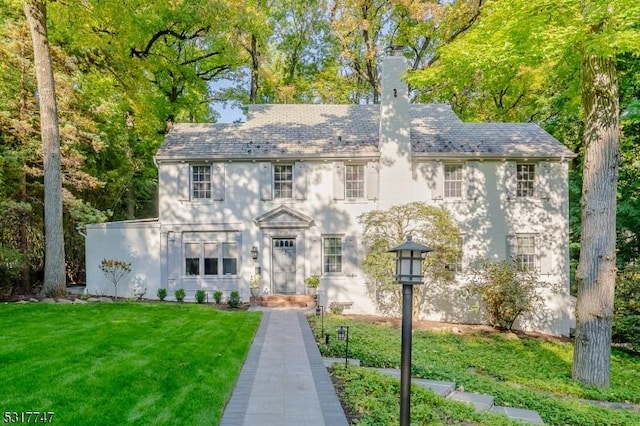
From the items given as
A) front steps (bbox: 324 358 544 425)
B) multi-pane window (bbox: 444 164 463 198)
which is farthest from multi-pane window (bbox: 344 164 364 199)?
front steps (bbox: 324 358 544 425)

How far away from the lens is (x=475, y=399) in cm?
610

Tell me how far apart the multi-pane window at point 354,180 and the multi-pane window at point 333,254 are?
1799 mm

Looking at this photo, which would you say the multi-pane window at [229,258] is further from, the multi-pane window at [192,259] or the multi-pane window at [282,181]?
the multi-pane window at [282,181]

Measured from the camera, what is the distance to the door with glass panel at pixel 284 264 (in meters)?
15.4

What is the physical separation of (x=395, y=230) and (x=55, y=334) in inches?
381

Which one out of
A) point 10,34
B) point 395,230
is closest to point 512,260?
point 395,230

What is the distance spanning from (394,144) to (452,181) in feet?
8.69

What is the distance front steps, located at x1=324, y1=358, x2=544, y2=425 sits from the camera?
5.60 m

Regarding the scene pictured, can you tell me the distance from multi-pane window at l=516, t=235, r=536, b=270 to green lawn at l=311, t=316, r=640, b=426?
342 centimetres

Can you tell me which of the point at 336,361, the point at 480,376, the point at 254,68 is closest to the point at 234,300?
the point at 336,361

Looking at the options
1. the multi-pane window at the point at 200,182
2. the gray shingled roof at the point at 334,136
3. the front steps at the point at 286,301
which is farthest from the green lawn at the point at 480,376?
the multi-pane window at the point at 200,182

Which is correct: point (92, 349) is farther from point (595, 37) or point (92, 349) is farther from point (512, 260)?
point (512, 260)

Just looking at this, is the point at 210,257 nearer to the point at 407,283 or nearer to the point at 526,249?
the point at 526,249
